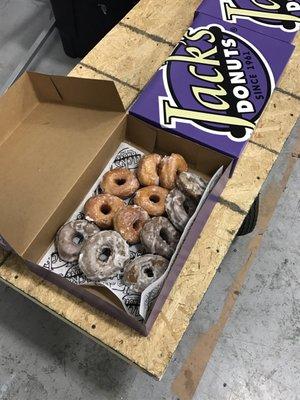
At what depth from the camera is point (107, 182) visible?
1.06 meters

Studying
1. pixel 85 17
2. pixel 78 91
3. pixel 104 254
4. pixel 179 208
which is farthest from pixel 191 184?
pixel 85 17

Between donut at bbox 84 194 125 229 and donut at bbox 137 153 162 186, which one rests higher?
donut at bbox 137 153 162 186

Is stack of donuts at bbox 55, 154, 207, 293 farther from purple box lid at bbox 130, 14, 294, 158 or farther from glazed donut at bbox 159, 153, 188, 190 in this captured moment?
purple box lid at bbox 130, 14, 294, 158

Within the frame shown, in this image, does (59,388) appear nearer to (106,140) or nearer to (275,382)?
(275,382)

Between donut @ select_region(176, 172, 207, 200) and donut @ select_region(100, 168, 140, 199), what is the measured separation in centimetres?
12

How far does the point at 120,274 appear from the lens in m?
0.96

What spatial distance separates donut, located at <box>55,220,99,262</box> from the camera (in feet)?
3.14

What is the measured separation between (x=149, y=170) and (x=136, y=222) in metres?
0.15

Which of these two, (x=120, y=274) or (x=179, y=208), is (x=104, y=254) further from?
(x=179, y=208)

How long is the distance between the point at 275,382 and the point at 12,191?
1064 millimetres

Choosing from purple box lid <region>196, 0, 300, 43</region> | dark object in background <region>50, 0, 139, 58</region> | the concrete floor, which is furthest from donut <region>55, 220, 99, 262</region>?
dark object in background <region>50, 0, 139, 58</region>

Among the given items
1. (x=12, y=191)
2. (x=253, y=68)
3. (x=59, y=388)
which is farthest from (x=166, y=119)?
(x=59, y=388)

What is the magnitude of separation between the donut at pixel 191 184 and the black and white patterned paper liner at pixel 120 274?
5 cm

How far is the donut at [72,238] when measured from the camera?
96cm
